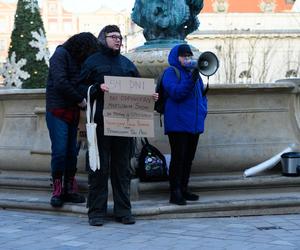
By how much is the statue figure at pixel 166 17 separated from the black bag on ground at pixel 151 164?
2.18m

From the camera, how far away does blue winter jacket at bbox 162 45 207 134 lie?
6516mm

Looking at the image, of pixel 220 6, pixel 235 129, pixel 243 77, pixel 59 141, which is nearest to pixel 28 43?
pixel 235 129

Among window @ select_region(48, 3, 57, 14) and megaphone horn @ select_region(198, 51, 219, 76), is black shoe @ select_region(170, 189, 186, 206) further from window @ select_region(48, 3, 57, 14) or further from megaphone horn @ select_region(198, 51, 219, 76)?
window @ select_region(48, 3, 57, 14)

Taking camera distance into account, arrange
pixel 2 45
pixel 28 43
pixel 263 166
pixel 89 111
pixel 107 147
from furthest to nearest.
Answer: pixel 2 45, pixel 28 43, pixel 263 166, pixel 107 147, pixel 89 111

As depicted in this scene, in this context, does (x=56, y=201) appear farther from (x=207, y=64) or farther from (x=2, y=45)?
(x=2, y=45)

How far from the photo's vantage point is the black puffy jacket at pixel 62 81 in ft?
21.1

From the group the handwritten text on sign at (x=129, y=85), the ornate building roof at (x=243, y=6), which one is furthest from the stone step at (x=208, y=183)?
the ornate building roof at (x=243, y=6)

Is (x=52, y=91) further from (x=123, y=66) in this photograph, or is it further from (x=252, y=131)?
(x=252, y=131)

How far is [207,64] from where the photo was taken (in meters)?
6.45

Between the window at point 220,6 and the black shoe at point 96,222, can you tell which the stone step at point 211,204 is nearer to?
the black shoe at point 96,222

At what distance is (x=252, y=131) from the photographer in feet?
25.0

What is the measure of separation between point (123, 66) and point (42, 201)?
1.86m

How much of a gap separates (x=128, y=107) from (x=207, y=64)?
0.91 m

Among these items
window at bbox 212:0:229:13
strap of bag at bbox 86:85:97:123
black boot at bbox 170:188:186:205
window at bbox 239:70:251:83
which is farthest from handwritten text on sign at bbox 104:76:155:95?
A: window at bbox 212:0:229:13
